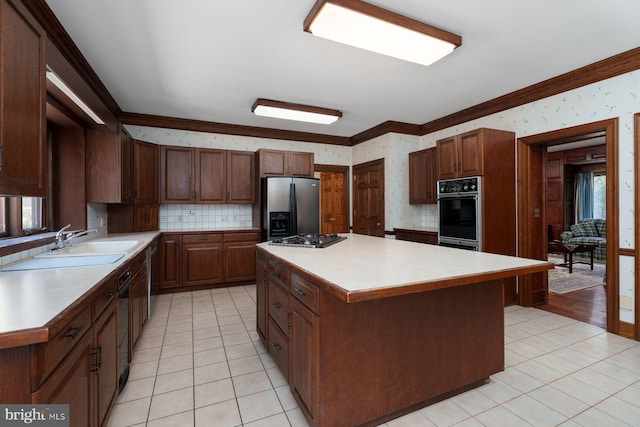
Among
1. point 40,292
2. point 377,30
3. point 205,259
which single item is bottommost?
point 205,259

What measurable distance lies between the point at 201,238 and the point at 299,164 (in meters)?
1.92

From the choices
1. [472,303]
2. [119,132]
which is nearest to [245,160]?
[119,132]

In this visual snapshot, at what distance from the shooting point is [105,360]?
1.54 m

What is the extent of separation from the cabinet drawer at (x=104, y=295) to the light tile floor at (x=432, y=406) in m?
0.73

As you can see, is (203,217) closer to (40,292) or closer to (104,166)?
(104,166)

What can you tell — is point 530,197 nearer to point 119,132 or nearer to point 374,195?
point 374,195

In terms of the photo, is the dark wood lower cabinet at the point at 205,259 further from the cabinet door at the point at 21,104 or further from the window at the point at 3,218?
the cabinet door at the point at 21,104

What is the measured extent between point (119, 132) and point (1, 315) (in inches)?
113

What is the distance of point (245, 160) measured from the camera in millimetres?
4895

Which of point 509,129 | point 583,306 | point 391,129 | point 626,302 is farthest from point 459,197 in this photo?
point 583,306

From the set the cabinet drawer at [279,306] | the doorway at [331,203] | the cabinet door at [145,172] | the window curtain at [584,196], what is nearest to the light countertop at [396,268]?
the cabinet drawer at [279,306]

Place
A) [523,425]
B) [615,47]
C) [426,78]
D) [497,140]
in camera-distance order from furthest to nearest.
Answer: [497,140] → [426,78] → [615,47] → [523,425]

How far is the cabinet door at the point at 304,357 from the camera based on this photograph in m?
1.50

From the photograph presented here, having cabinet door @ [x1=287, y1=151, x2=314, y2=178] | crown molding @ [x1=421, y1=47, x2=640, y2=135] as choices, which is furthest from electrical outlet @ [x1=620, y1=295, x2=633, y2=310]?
cabinet door @ [x1=287, y1=151, x2=314, y2=178]
